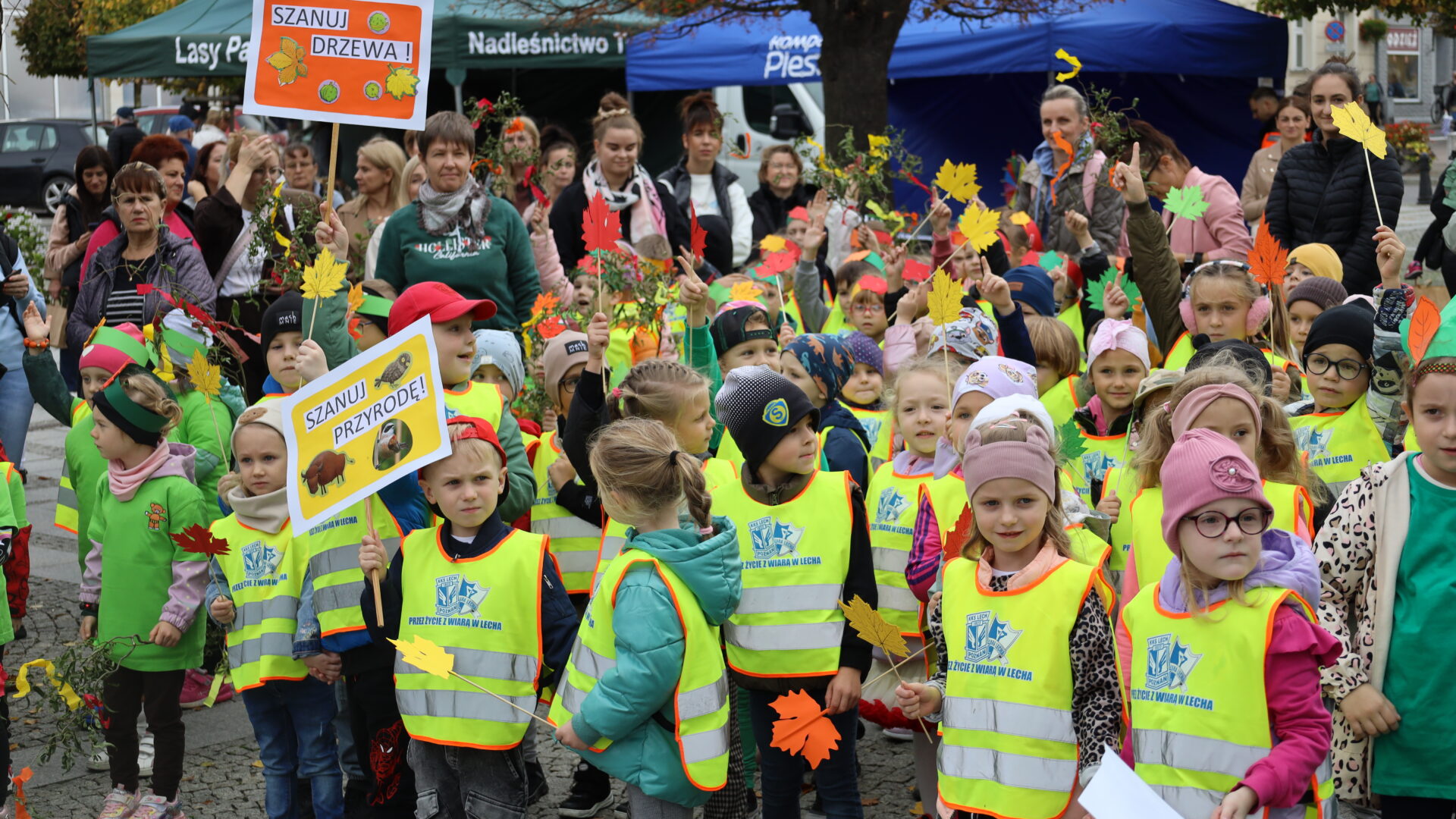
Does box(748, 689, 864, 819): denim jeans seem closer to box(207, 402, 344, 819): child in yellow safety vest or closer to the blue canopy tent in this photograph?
box(207, 402, 344, 819): child in yellow safety vest

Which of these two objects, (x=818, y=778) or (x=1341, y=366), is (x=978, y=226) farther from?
(x=818, y=778)

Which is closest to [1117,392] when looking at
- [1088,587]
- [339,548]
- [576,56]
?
[1088,587]

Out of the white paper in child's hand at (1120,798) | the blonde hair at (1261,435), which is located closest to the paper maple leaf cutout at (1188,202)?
the blonde hair at (1261,435)

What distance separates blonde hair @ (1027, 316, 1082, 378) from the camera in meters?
5.97

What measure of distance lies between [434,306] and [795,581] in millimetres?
1727

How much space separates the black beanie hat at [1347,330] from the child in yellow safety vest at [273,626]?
10.7ft

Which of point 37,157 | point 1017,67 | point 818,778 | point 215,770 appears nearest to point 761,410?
point 818,778

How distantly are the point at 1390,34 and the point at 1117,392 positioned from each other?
43466 mm

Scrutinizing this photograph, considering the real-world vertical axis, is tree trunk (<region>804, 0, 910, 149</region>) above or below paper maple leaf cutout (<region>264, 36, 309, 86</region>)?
above

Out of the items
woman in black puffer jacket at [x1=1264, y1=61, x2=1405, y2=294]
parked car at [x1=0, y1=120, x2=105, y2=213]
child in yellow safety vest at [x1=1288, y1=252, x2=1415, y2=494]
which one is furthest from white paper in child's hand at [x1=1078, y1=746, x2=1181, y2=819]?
parked car at [x1=0, y1=120, x2=105, y2=213]

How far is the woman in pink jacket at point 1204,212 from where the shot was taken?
7.21 meters

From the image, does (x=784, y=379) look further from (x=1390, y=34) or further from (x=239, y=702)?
(x=1390, y=34)

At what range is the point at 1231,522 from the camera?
3168mm

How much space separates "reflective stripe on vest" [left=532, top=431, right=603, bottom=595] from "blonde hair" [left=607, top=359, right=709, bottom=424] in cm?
76
